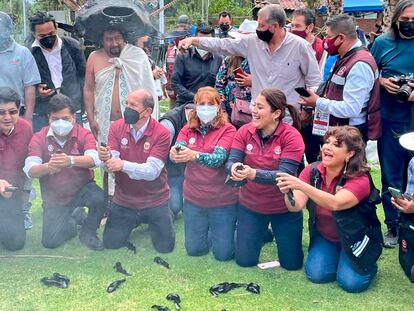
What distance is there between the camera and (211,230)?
4.52m

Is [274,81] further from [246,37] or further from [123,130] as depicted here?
[123,130]

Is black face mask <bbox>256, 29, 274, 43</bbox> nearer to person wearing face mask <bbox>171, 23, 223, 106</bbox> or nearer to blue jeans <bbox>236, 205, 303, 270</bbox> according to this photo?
person wearing face mask <bbox>171, 23, 223, 106</bbox>

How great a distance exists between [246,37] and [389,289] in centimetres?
247

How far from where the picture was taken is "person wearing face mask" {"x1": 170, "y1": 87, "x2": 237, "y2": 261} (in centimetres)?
438

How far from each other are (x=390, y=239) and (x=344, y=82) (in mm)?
1394

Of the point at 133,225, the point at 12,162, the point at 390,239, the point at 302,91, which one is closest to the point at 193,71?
the point at 302,91

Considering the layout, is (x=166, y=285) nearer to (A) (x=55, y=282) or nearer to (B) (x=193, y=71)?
(A) (x=55, y=282)

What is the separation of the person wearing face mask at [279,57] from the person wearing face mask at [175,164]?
0.61 m

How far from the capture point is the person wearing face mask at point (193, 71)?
597cm

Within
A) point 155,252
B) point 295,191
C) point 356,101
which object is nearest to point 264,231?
point 295,191

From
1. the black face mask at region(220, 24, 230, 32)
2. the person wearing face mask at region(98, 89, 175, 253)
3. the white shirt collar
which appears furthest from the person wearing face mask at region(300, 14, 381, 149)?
the black face mask at region(220, 24, 230, 32)

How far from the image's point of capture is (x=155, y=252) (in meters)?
4.52

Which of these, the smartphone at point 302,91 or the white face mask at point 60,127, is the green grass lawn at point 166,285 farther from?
the smartphone at point 302,91

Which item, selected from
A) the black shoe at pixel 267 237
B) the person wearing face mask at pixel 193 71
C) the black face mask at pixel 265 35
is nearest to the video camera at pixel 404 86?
the black face mask at pixel 265 35
